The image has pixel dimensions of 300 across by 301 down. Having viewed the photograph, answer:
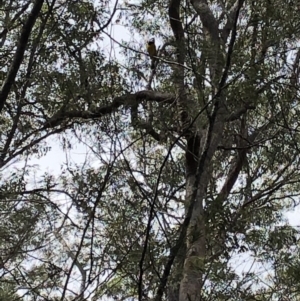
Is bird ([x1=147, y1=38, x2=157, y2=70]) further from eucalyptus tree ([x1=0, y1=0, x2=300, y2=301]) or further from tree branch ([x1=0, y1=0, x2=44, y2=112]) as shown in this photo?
tree branch ([x1=0, y1=0, x2=44, y2=112])

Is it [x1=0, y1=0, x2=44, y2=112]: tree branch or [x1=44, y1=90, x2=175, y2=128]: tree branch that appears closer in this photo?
[x1=0, y1=0, x2=44, y2=112]: tree branch

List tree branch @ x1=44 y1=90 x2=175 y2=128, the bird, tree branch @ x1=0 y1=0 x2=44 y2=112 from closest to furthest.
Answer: tree branch @ x1=0 y1=0 x2=44 y2=112, tree branch @ x1=44 y1=90 x2=175 y2=128, the bird

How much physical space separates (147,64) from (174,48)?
461 mm

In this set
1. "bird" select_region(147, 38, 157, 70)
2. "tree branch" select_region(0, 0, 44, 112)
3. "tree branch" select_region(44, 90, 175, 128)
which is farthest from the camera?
"bird" select_region(147, 38, 157, 70)

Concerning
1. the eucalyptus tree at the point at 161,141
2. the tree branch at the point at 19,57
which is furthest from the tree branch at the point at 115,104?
the tree branch at the point at 19,57

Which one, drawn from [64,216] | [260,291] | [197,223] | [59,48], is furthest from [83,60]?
[260,291]

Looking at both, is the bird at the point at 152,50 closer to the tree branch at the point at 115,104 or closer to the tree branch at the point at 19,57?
the tree branch at the point at 115,104

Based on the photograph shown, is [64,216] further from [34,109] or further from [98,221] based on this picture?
[34,109]

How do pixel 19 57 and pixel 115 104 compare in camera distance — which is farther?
pixel 115 104

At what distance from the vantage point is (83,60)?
13.3 feet

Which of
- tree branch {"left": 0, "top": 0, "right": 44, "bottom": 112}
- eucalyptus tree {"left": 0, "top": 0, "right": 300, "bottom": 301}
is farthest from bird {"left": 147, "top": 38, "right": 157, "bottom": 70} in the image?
tree branch {"left": 0, "top": 0, "right": 44, "bottom": 112}

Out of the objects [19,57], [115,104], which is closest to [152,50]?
[115,104]

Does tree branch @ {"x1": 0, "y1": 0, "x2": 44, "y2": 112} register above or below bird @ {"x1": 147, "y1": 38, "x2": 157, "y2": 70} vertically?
below

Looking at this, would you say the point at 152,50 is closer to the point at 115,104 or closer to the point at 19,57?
the point at 115,104
